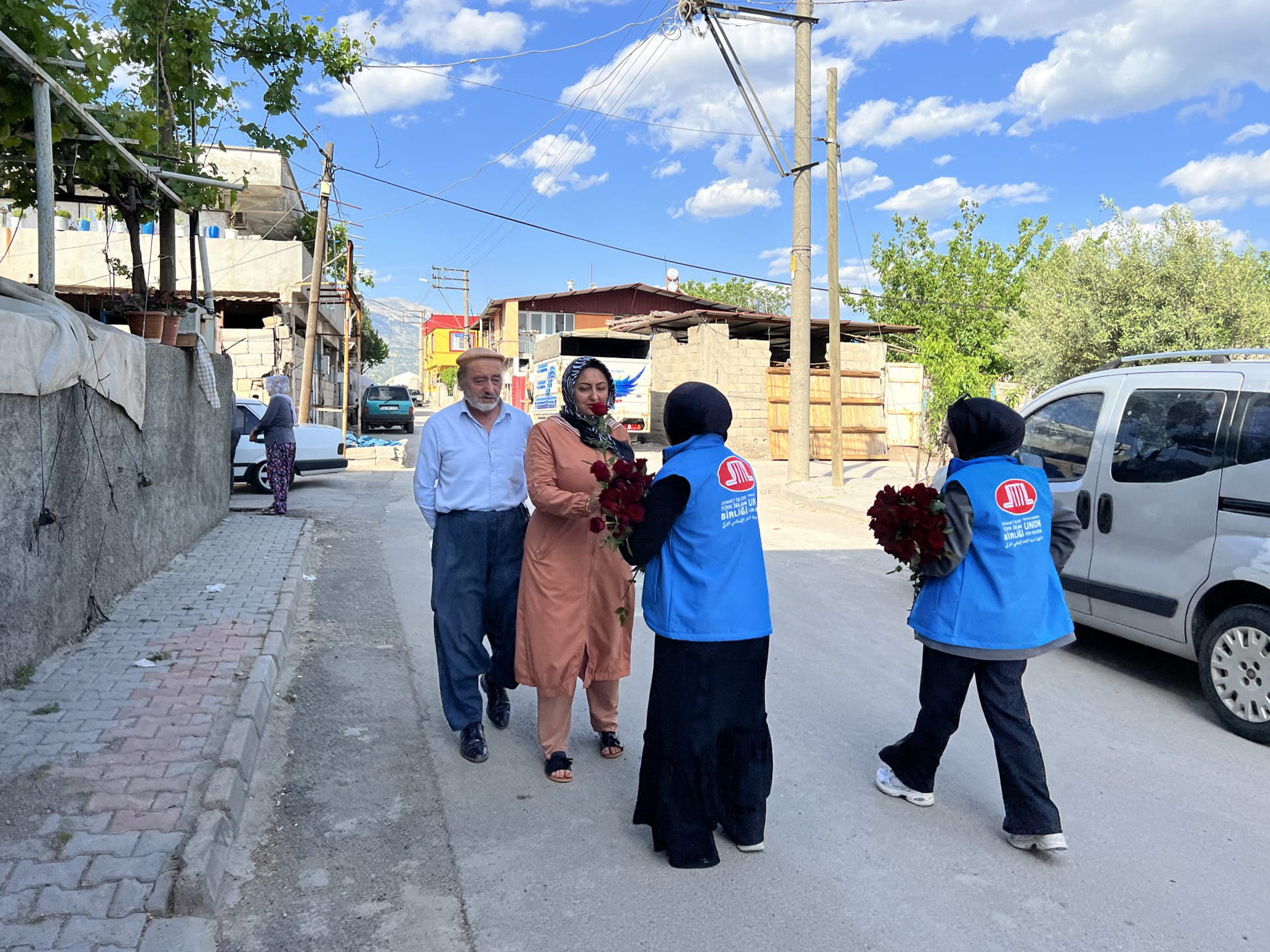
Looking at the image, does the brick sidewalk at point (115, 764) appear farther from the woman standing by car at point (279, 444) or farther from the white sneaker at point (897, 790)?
the woman standing by car at point (279, 444)

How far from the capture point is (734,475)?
125 inches

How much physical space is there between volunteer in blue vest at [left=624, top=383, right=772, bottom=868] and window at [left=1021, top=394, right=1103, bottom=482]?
3.51 metres

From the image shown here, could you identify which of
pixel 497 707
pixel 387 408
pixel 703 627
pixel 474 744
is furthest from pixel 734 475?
pixel 387 408

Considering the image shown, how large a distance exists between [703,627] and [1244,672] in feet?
10.6

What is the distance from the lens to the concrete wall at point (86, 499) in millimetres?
4648

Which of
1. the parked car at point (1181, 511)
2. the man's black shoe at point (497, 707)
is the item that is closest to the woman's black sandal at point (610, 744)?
the man's black shoe at point (497, 707)

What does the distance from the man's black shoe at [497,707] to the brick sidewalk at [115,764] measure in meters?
1.22

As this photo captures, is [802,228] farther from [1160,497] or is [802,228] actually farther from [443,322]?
[443,322]

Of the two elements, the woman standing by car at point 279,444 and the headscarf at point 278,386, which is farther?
the headscarf at point 278,386

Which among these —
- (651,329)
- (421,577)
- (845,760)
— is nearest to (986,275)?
(651,329)

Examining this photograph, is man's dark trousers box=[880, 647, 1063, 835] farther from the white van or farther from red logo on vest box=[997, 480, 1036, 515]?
the white van

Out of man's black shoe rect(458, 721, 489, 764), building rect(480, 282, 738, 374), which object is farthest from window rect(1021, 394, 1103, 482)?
building rect(480, 282, 738, 374)

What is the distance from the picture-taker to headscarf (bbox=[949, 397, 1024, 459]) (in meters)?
3.33

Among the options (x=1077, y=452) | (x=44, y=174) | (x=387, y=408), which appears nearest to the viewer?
(x=44, y=174)
